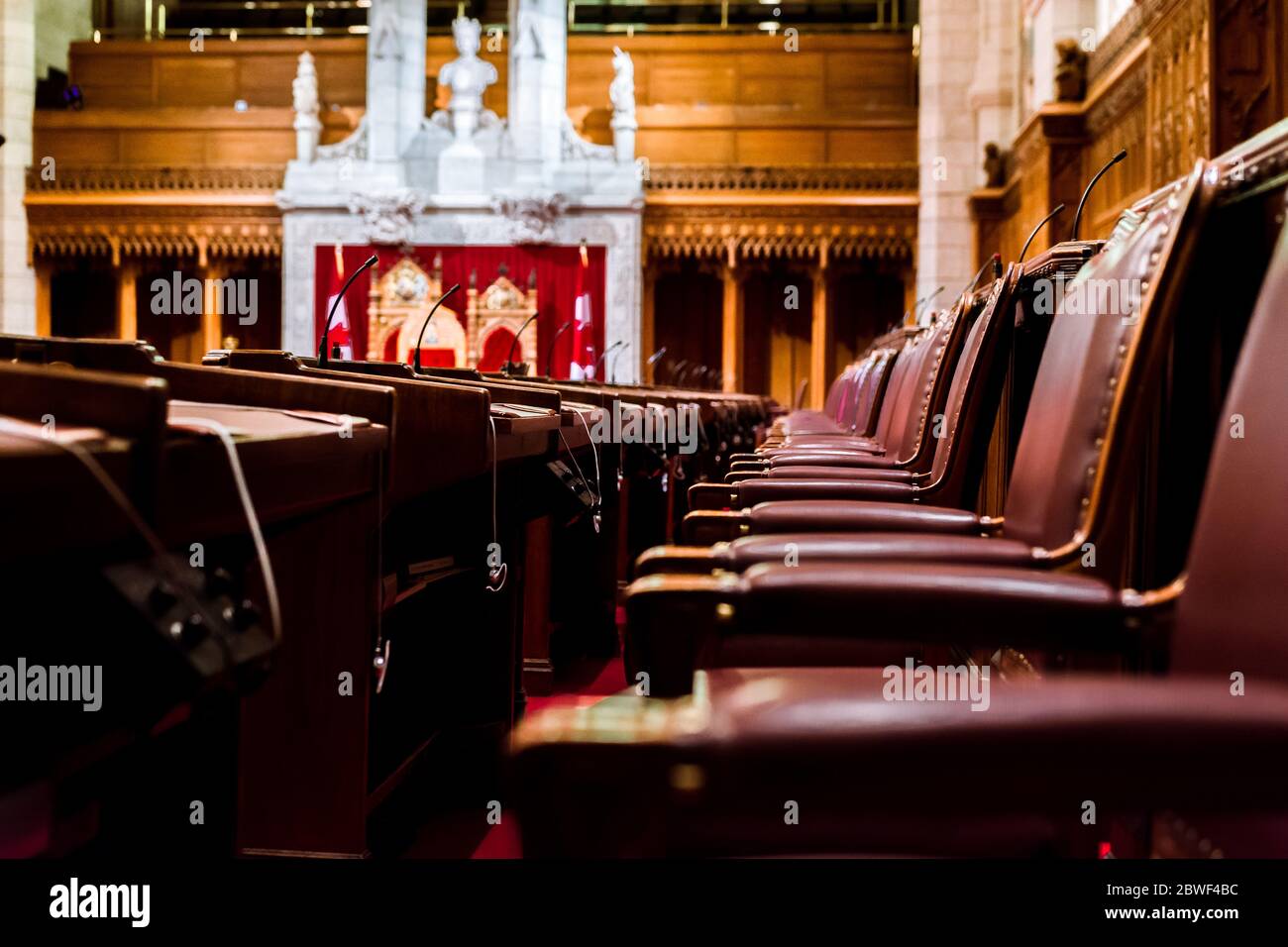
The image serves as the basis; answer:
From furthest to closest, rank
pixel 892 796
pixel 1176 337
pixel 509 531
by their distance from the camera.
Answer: pixel 509 531
pixel 1176 337
pixel 892 796

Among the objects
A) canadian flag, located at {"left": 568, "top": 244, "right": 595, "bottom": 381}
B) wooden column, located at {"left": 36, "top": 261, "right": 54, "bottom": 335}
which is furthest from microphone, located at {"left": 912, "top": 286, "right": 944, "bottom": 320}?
wooden column, located at {"left": 36, "top": 261, "right": 54, "bottom": 335}

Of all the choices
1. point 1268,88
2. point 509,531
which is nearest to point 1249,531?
point 509,531

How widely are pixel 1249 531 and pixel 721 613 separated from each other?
462 millimetres

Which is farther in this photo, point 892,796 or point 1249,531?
point 1249,531

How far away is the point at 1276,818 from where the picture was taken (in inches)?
36.3

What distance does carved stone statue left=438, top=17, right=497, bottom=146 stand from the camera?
13594 millimetres

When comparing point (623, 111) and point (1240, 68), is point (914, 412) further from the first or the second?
point (623, 111)

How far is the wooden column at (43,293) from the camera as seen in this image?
14375mm

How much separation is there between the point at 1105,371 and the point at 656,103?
14.3 metres

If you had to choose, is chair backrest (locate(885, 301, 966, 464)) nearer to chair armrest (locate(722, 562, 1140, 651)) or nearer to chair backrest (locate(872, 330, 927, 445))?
chair backrest (locate(872, 330, 927, 445))

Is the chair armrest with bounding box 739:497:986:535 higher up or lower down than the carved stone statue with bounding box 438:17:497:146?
lower down

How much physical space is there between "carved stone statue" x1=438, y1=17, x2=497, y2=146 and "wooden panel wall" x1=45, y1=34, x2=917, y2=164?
0.93 metres

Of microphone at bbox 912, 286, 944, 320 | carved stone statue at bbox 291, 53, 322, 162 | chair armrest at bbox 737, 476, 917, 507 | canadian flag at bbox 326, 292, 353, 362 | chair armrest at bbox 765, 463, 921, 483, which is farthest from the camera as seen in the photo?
carved stone statue at bbox 291, 53, 322, 162
